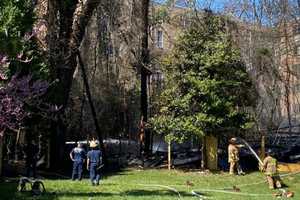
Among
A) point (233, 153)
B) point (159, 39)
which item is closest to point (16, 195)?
point (233, 153)

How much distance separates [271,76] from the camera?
37656 millimetres

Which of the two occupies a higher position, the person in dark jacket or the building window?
the building window

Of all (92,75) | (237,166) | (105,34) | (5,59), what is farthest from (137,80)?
(5,59)

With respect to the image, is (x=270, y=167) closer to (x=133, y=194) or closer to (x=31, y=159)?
(x=133, y=194)

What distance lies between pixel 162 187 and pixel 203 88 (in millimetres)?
8130

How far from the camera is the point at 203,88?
28594 millimetres

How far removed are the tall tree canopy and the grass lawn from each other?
231 centimetres

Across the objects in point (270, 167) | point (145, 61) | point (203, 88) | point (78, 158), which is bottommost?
point (270, 167)

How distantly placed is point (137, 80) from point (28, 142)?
1323 centimetres

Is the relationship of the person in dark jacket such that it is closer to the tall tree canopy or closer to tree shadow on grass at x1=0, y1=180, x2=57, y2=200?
tree shadow on grass at x1=0, y1=180, x2=57, y2=200

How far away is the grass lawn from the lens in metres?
18.2

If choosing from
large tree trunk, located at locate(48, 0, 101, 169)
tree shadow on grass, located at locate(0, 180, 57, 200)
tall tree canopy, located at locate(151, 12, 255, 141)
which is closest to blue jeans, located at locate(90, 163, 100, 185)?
tree shadow on grass, located at locate(0, 180, 57, 200)

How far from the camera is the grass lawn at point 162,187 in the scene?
1823 centimetres

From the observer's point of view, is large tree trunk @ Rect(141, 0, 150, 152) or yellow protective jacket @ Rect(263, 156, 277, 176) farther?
large tree trunk @ Rect(141, 0, 150, 152)
